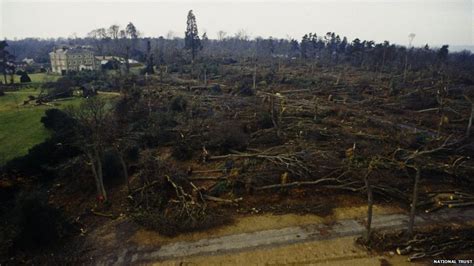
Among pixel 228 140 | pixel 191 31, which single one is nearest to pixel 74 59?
pixel 191 31

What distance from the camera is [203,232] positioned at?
11.0 metres

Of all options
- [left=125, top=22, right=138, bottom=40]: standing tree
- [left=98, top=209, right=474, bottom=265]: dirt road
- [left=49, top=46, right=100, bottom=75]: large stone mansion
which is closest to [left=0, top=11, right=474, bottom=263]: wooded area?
[left=98, top=209, right=474, bottom=265]: dirt road

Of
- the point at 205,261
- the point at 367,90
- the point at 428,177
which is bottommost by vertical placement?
the point at 205,261

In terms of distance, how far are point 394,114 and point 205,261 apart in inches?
891

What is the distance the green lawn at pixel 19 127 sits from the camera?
18250 mm

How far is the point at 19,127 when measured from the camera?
22422 millimetres

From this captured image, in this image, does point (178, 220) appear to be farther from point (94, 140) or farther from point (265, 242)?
point (94, 140)

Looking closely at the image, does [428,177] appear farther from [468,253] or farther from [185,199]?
[185,199]

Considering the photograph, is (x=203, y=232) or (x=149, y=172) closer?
(x=203, y=232)

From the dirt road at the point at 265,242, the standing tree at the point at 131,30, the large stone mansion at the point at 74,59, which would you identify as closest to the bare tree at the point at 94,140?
the dirt road at the point at 265,242

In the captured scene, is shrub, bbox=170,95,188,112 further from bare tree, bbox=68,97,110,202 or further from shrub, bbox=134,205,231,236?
shrub, bbox=134,205,231,236

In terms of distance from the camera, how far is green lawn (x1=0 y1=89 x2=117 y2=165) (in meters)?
18.2

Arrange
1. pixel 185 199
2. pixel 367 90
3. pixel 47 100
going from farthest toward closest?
pixel 367 90
pixel 47 100
pixel 185 199

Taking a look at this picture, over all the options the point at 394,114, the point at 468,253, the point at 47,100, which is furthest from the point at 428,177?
the point at 47,100
